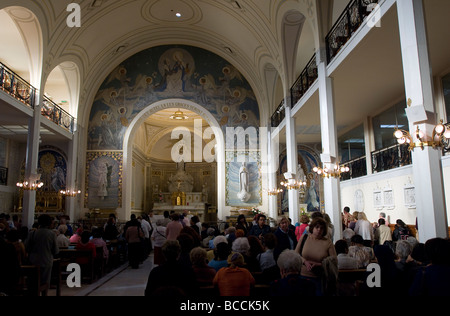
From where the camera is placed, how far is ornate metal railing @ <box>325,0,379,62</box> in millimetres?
8805

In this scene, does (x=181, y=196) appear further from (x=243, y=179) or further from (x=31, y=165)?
(x=31, y=165)

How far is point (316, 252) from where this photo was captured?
451 centimetres

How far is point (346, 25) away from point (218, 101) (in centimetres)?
1136

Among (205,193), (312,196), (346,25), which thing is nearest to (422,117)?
(346,25)

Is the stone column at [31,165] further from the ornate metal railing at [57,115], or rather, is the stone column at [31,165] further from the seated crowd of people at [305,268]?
the seated crowd of people at [305,268]

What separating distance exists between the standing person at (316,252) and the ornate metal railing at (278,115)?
12.4m

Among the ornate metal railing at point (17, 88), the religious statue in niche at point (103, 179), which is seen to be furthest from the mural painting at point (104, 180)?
the ornate metal railing at point (17, 88)

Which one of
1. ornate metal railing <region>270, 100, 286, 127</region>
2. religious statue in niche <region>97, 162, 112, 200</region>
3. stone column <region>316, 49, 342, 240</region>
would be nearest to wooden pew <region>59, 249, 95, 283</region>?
stone column <region>316, 49, 342, 240</region>

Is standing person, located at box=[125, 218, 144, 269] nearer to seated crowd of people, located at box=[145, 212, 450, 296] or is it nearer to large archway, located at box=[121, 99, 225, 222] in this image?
seated crowd of people, located at box=[145, 212, 450, 296]

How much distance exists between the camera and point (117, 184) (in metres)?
19.6

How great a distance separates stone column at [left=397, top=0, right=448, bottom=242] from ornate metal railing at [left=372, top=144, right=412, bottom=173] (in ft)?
22.1
